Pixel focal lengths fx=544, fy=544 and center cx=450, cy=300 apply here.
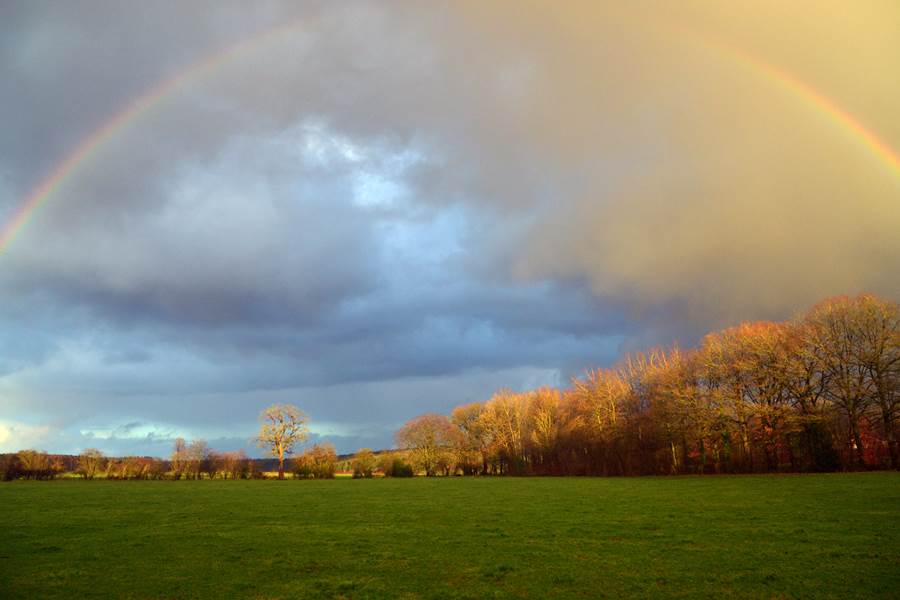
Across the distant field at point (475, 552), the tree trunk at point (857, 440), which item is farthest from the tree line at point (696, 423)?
the distant field at point (475, 552)

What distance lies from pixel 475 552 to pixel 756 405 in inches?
2519

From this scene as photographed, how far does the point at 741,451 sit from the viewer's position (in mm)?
70062

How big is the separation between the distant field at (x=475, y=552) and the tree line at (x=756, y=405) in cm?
3928

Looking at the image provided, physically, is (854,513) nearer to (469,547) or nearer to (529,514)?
(529,514)

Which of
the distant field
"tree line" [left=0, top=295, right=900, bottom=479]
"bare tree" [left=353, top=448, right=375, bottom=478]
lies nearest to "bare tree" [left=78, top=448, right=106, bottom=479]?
"tree line" [left=0, top=295, right=900, bottom=479]

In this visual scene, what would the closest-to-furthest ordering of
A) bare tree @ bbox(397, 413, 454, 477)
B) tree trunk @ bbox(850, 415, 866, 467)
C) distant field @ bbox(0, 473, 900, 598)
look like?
distant field @ bbox(0, 473, 900, 598)
tree trunk @ bbox(850, 415, 866, 467)
bare tree @ bbox(397, 413, 454, 477)

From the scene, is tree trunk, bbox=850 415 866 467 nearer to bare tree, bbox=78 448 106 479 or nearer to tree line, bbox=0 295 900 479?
tree line, bbox=0 295 900 479

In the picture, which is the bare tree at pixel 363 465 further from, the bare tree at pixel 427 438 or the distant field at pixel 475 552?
the distant field at pixel 475 552

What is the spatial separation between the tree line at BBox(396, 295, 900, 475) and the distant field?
39.3 m

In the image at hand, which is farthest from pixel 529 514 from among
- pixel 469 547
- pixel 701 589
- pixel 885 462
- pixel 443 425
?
pixel 443 425

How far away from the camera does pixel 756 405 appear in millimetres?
69125

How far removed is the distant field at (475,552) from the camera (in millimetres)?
13352

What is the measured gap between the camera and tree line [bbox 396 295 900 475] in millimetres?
61688

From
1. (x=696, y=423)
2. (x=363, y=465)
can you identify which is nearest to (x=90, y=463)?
(x=363, y=465)
